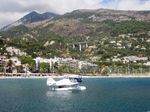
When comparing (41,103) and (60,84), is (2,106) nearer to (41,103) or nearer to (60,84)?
(41,103)

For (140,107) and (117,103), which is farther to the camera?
(117,103)

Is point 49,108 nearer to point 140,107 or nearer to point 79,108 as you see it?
point 79,108

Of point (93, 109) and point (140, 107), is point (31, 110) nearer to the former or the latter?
point (93, 109)

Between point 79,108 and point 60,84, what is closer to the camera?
point 79,108

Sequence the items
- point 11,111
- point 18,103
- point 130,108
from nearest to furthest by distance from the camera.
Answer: point 11,111
point 130,108
point 18,103

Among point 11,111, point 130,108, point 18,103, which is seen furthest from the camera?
point 18,103

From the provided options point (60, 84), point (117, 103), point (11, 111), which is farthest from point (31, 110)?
point (60, 84)

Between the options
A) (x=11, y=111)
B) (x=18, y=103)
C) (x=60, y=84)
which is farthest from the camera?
(x=60, y=84)

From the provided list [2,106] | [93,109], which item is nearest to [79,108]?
[93,109]

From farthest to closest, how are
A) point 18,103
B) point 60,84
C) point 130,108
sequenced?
point 60,84 → point 18,103 → point 130,108
